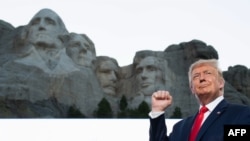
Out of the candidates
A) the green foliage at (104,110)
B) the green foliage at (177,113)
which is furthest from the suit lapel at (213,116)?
the green foliage at (177,113)

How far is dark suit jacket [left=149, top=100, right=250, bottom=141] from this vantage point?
4.69 ft

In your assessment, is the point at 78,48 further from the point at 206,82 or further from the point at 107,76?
the point at 206,82

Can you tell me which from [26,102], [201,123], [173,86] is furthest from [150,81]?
[201,123]

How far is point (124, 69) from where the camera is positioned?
78.2 ft

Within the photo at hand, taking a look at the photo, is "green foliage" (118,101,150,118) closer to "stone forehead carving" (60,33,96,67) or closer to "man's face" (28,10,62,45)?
"stone forehead carving" (60,33,96,67)

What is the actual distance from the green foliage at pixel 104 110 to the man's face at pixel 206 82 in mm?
17217

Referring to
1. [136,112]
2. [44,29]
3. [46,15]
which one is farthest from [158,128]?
[46,15]

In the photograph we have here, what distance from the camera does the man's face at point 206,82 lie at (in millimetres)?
1556

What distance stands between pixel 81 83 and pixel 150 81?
4024 mm

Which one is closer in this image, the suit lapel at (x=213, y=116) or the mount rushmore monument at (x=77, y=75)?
the suit lapel at (x=213, y=116)

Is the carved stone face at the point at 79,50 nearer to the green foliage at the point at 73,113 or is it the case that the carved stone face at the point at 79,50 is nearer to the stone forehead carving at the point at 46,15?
the stone forehead carving at the point at 46,15

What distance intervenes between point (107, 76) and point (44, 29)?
4.26 metres

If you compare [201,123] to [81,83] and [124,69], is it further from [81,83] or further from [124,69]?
[124,69]

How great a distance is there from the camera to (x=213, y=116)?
150cm
